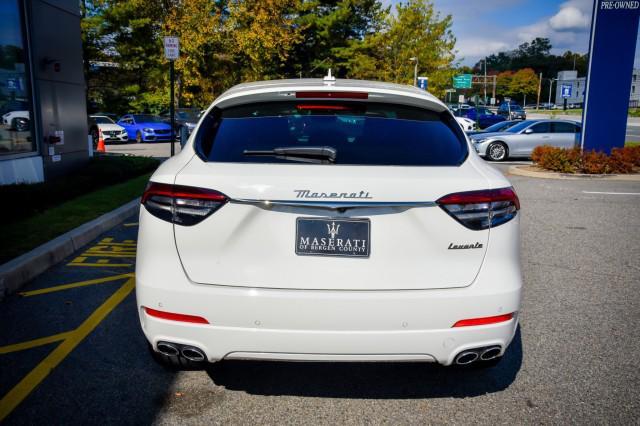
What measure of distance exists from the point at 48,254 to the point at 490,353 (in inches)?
185

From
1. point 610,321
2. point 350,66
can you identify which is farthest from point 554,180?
point 350,66

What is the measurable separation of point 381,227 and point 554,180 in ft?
42.5

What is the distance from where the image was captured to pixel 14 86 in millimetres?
9914

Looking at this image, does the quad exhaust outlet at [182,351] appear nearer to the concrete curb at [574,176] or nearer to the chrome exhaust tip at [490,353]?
the chrome exhaust tip at [490,353]

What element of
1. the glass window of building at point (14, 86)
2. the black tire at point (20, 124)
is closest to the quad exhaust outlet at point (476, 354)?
the glass window of building at point (14, 86)

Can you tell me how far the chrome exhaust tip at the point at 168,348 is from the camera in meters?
2.77

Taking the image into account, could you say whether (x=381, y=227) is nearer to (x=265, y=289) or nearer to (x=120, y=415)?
(x=265, y=289)

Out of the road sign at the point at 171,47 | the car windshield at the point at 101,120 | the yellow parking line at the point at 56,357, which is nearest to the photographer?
the yellow parking line at the point at 56,357

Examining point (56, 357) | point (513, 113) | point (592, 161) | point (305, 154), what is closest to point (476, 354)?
point (305, 154)

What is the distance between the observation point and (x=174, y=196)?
2688 millimetres

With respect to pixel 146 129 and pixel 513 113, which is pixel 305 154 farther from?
pixel 513 113

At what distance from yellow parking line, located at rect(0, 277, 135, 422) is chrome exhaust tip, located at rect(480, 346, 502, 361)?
2.54m

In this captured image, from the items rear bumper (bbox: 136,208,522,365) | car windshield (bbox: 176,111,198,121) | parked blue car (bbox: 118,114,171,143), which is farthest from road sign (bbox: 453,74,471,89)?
rear bumper (bbox: 136,208,522,365)

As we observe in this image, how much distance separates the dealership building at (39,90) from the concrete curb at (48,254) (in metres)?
3.20
